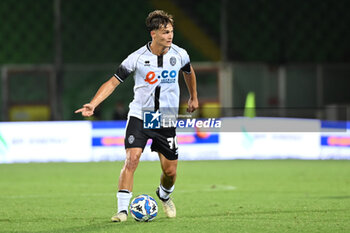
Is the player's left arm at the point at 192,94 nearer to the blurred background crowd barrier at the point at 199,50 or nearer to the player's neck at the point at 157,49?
the player's neck at the point at 157,49

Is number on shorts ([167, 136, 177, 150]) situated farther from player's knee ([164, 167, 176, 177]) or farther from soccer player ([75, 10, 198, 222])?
player's knee ([164, 167, 176, 177])

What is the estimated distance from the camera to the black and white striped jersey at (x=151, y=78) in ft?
23.9

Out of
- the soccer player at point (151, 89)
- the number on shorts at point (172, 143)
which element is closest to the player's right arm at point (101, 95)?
the soccer player at point (151, 89)

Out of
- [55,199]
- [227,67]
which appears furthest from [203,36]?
[55,199]

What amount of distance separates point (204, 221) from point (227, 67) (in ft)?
46.5

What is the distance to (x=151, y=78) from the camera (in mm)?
7309

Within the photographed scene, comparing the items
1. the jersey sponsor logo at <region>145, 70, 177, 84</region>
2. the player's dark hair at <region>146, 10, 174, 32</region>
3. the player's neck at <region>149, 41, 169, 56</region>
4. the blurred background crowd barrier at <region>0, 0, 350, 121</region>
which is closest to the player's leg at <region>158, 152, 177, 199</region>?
the jersey sponsor logo at <region>145, 70, 177, 84</region>

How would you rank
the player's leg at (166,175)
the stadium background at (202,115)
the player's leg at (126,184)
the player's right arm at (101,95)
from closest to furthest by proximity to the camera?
the player's right arm at (101,95) < the player's leg at (126,184) < the player's leg at (166,175) < the stadium background at (202,115)

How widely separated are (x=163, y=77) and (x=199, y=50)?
54.7 ft

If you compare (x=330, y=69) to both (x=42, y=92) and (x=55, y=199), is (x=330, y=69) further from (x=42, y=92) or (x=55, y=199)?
(x=55, y=199)

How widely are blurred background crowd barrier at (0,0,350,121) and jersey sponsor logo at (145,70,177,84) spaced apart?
42.3 ft

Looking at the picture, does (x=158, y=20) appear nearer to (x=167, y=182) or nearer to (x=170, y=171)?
(x=170, y=171)

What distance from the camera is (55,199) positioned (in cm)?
1003

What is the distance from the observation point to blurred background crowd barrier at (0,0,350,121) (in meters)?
21.4
